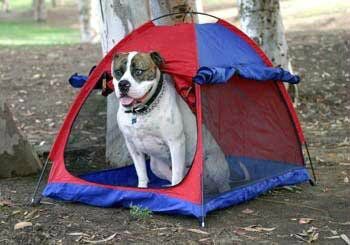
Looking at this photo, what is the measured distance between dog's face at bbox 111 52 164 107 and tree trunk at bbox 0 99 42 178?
1525mm

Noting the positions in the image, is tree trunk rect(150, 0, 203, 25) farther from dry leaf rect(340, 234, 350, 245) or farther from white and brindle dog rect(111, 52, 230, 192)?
dry leaf rect(340, 234, 350, 245)

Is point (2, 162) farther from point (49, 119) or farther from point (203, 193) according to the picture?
point (49, 119)

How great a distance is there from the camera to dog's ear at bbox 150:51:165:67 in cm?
540

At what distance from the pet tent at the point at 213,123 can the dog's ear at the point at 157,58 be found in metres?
0.05

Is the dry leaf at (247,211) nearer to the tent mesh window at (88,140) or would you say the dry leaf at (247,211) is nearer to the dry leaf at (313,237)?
the dry leaf at (313,237)

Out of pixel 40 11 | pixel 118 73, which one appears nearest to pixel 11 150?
pixel 118 73

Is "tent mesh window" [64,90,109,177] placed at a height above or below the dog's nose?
below

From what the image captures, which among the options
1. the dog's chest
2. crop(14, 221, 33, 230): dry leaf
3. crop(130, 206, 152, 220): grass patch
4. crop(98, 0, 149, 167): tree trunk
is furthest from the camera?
crop(98, 0, 149, 167): tree trunk

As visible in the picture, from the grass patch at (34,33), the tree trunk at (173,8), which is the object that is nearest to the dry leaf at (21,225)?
the tree trunk at (173,8)

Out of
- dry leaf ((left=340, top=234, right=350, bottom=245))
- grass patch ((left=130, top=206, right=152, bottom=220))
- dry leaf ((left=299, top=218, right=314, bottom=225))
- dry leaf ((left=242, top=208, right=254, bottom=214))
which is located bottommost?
dry leaf ((left=242, top=208, right=254, bottom=214))

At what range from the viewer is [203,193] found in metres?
5.24

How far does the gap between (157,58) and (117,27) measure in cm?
143

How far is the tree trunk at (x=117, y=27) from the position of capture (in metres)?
6.69

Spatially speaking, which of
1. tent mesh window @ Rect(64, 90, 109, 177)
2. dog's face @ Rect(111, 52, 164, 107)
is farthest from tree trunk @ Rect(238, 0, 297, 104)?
dog's face @ Rect(111, 52, 164, 107)
